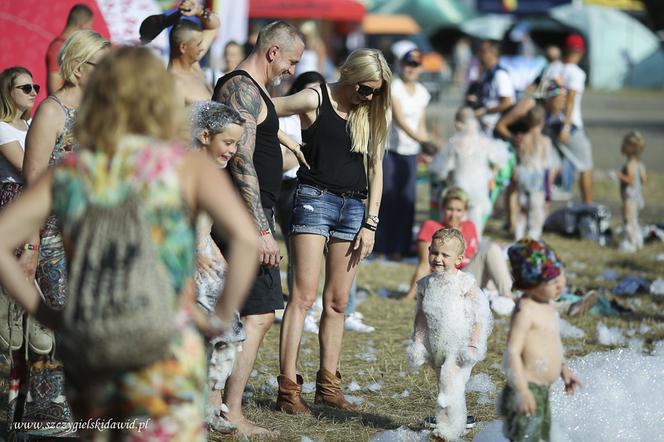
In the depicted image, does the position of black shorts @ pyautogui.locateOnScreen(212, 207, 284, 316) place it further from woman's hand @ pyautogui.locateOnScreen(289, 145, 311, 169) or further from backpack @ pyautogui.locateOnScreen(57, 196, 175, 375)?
backpack @ pyautogui.locateOnScreen(57, 196, 175, 375)

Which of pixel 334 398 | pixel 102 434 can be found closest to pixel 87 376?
pixel 102 434

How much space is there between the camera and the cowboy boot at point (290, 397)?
5.38 metres

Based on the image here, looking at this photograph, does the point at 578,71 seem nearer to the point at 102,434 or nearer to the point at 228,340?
the point at 228,340

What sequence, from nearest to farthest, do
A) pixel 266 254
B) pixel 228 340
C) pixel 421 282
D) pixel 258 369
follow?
pixel 228 340 < pixel 266 254 < pixel 421 282 < pixel 258 369

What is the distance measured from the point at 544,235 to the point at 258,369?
6.48 m

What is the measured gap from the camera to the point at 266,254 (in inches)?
186

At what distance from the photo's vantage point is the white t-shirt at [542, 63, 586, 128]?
1245cm

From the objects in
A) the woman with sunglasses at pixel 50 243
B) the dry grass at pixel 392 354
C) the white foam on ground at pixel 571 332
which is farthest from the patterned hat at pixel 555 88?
the woman with sunglasses at pixel 50 243

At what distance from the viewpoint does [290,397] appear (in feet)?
17.7

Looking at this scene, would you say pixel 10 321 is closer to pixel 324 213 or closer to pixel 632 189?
pixel 324 213

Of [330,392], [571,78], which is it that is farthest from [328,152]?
[571,78]

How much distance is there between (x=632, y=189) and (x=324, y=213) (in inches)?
267

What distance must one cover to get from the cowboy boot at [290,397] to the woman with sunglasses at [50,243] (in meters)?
1.17

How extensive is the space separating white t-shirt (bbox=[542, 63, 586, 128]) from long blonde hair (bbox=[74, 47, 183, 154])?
33.1 feet
